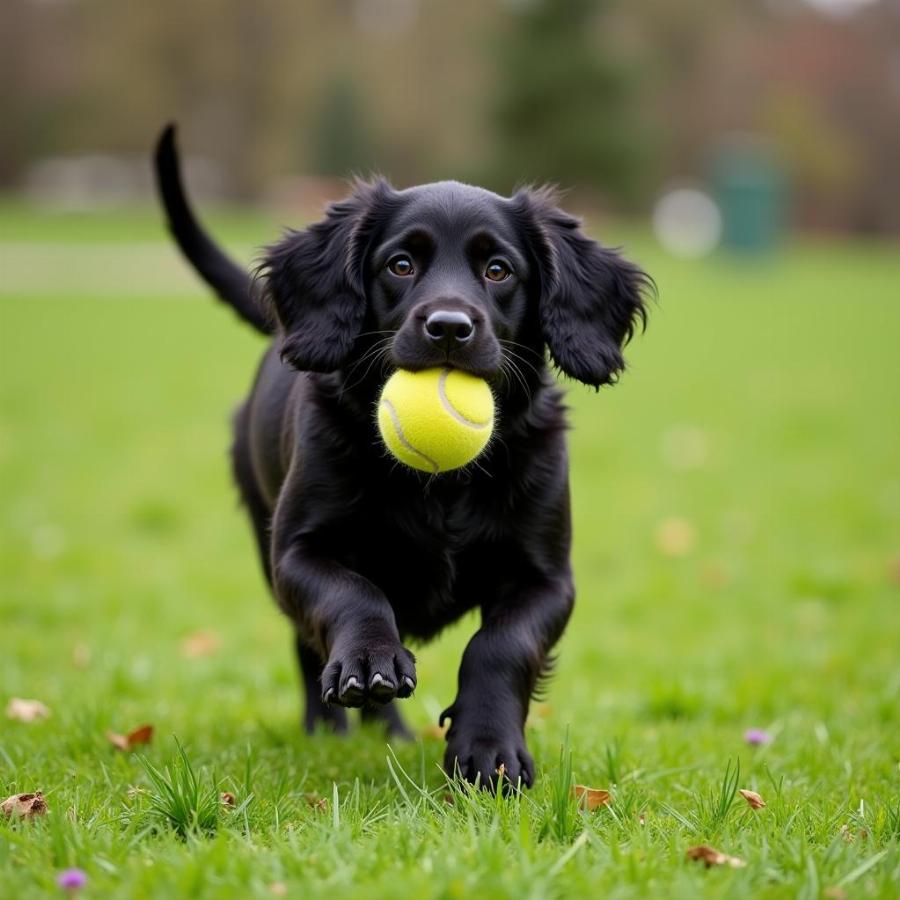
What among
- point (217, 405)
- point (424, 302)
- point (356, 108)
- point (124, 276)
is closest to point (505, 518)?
point (424, 302)

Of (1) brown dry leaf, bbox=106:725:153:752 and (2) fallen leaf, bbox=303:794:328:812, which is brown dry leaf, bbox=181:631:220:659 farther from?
(2) fallen leaf, bbox=303:794:328:812

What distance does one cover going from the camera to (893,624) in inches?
193

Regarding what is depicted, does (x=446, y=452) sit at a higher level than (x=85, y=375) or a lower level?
higher

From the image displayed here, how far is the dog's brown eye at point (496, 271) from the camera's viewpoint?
309 cm

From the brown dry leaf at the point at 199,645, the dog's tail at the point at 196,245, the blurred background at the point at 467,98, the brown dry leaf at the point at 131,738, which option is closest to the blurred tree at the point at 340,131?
the blurred background at the point at 467,98

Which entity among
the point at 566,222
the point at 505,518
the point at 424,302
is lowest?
the point at 505,518

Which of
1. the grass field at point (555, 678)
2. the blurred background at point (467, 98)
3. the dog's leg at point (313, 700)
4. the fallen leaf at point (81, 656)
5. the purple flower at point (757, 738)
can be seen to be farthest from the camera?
the blurred background at point (467, 98)

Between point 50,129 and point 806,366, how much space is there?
1613 inches

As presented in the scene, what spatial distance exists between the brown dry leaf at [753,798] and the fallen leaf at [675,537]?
3.39 meters

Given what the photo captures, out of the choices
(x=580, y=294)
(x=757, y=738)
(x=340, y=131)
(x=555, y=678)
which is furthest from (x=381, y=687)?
(x=340, y=131)

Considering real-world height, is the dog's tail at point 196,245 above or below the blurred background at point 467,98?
below

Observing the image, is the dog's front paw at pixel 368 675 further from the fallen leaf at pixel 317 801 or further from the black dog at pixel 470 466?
the fallen leaf at pixel 317 801

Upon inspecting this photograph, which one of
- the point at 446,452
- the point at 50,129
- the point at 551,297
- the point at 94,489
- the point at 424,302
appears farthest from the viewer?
the point at 50,129

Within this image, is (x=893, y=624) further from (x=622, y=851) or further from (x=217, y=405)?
(x=217, y=405)
